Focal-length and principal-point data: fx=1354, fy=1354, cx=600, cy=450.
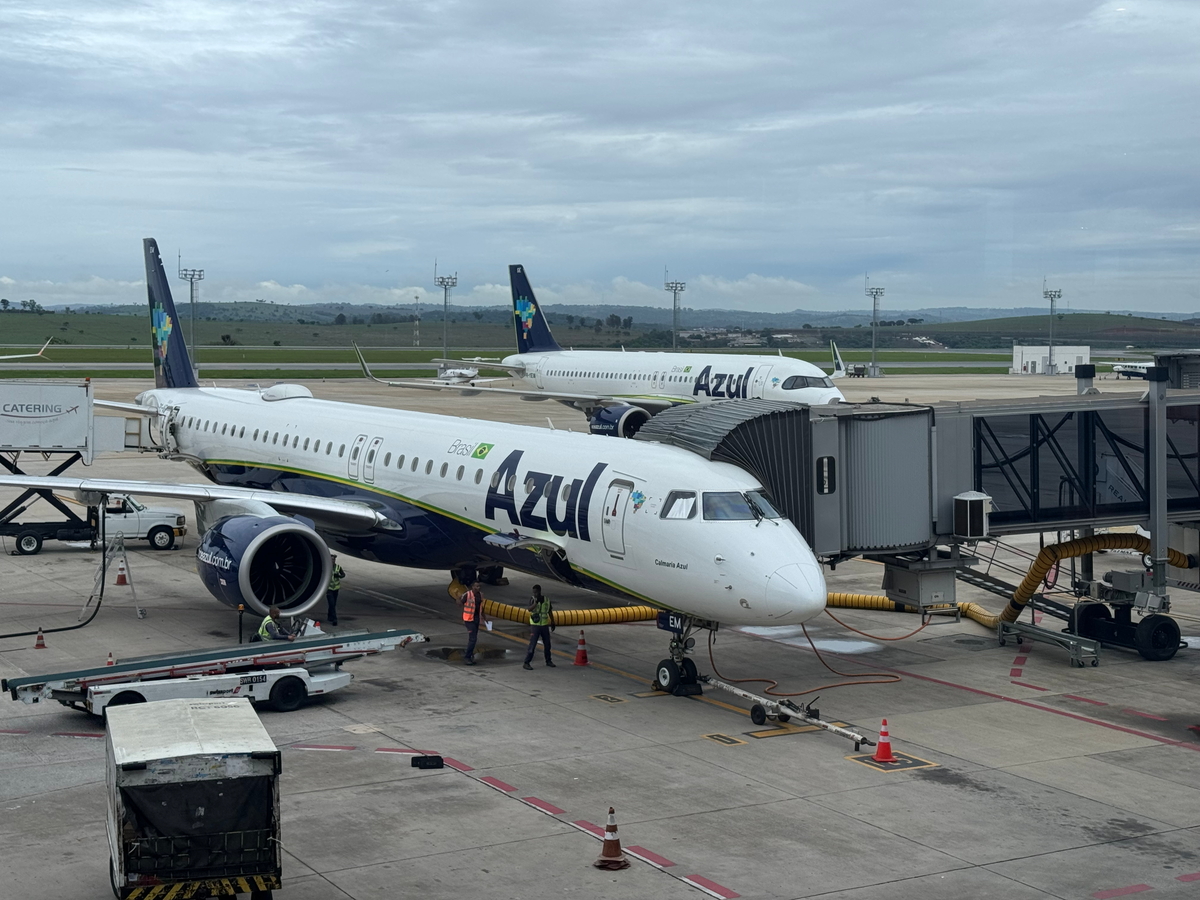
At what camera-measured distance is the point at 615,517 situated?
904 inches

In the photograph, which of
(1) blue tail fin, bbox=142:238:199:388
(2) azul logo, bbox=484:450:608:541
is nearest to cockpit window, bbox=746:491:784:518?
(2) azul logo, bbox=484:450:608:541

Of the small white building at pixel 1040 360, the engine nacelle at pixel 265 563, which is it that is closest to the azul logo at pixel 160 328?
the engine nacelle at pixel 265 563

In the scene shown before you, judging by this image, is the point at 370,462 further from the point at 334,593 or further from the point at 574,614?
the point at 574,614

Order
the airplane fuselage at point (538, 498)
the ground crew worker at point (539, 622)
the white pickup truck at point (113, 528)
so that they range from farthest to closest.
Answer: the white pickup truck at point (113, 528) < the ground crew worker at point (539, 622) < the airplane fuselage at point (538, 498)

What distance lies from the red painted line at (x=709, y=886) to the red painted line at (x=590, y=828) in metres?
1.55

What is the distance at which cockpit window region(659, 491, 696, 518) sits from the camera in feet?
71.3

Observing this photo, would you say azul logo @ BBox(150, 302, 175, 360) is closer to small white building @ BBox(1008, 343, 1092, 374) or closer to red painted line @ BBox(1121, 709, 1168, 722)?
red painted line @ BBox(1121, 709, 1168, 722)

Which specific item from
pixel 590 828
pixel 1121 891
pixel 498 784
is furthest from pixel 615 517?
pixel 1121 891

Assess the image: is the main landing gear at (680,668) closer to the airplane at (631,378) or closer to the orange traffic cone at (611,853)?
the orange traffic cone at (611,853)

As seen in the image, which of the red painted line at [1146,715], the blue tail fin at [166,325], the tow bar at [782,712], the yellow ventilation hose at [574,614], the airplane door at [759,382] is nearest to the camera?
the tow bar at [782,712]

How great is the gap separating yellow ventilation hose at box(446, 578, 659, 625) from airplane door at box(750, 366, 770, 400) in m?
28.7

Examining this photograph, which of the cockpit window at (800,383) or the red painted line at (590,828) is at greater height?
the cockpit window at (800,383)

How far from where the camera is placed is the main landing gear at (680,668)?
22562mm

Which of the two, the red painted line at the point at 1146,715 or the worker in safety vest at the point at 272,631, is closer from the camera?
the red painted line at the point at 1146,715
